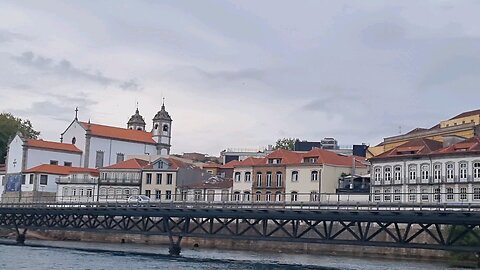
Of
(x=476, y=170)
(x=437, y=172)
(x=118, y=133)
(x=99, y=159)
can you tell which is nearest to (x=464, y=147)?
(x=476, y=170)

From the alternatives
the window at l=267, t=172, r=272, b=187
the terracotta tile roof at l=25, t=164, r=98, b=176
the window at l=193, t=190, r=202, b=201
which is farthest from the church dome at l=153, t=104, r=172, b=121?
the window at l=267, t=172, r=272, b=187

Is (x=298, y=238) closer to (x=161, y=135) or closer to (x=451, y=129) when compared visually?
(x=451, y=129)

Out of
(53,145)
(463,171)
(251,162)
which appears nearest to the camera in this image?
(463,171)

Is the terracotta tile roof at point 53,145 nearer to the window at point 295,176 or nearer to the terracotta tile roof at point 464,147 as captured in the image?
the window at point 295,176

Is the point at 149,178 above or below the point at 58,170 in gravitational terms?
below

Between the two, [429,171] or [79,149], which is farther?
[79,149]

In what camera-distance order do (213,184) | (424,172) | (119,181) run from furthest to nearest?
(119,181) < (213,184) < (424,172)

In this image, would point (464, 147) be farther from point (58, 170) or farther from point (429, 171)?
point (58, 170)

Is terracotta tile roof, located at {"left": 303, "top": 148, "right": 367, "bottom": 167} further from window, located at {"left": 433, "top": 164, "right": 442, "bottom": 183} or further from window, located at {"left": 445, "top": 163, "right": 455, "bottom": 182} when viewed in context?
window, located at {"left": 445, "top": 163, "right": 455, "bottom": 182}

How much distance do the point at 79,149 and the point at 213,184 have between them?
31268mm

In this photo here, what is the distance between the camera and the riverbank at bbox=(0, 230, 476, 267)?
251 ft

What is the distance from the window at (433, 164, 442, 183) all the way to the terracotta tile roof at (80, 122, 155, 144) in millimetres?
65055

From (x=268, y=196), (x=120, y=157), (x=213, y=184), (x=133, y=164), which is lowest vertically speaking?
(x=268, y=196)

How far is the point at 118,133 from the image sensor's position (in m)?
143
